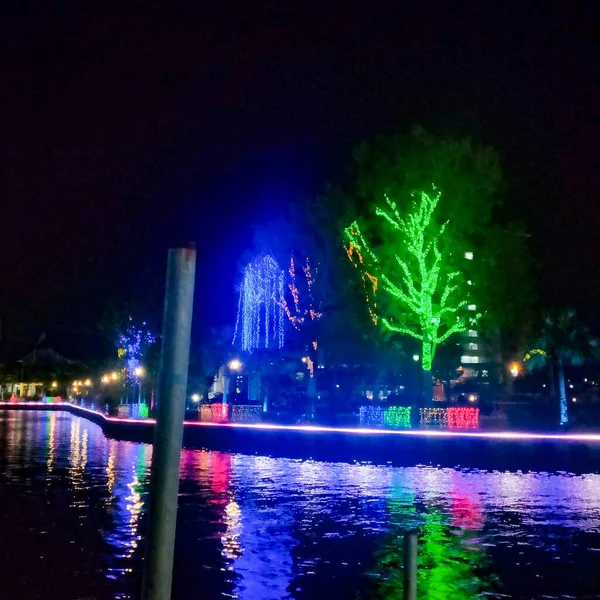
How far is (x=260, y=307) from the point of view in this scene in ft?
148

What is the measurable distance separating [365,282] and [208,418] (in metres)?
8.42

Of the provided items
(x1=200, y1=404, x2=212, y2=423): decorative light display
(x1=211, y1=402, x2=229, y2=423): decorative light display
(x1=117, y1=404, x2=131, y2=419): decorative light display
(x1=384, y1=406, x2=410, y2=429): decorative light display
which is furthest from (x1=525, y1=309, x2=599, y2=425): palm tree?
(x1=117, y1=404, x2=131, y2=419): decorative light display

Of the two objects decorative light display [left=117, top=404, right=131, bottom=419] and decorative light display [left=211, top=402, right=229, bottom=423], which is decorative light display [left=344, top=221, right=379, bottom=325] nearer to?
decorative light display [left=211, top=402, right=229, bottom=423]

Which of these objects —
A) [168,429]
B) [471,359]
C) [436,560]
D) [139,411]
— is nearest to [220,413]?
[139,411]

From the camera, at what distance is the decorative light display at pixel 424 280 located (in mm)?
35875

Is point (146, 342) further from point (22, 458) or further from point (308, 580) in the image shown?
point (308, 580)

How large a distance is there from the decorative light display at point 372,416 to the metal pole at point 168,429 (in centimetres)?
2992

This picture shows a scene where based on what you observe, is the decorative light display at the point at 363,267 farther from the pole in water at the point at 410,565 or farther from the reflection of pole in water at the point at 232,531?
the pole in water at the point at 410,565

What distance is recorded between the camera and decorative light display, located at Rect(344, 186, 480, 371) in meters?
35.9

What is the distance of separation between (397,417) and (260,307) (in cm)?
1349

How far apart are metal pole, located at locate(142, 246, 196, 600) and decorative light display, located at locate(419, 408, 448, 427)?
2880 cm

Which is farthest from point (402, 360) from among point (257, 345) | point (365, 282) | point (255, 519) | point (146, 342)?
point (255, 519)

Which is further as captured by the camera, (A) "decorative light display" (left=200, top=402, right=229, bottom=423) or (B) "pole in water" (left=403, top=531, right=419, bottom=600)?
(A) "decorative light display" (left=200, top=402, right=229, bottom=423)

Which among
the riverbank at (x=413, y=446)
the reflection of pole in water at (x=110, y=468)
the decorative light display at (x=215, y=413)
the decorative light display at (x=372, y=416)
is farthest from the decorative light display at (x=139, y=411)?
the decorative light display at (x=372, y=416)
